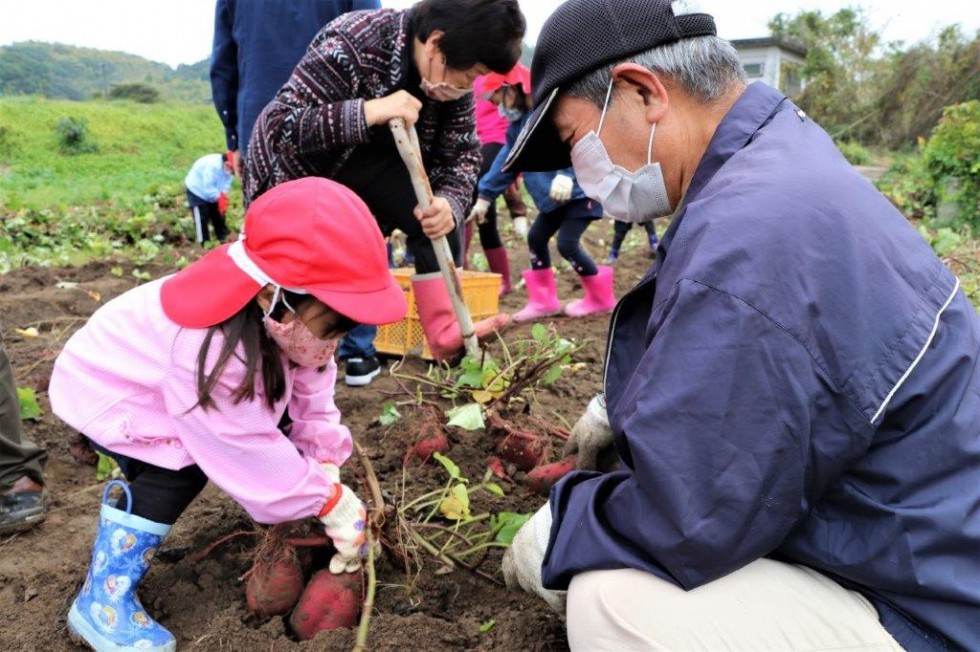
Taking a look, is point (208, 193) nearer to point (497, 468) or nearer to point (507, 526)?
point (497, 468)

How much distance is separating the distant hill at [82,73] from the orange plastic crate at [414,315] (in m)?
62.3

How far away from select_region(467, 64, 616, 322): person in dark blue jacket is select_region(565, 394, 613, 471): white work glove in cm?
237

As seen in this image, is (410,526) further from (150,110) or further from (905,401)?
(150,110)

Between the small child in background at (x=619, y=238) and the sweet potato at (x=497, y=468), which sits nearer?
the sweet potato at (x=497, y=468)

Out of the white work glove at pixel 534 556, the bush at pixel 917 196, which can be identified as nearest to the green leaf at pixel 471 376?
the white work glove at pixel 534 556

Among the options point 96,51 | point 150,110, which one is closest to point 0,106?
point 150,110

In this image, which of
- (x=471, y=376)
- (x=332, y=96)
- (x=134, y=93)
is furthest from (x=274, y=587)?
(x=134, y=93)

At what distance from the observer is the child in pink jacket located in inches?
63.6

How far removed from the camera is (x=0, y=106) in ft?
89.8

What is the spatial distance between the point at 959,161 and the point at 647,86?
885 cm

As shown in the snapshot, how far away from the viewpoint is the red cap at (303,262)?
1.59 meters

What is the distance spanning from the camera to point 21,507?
2.17 meters

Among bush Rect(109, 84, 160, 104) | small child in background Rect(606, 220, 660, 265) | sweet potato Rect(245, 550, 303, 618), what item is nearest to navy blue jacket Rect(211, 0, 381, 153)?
sweet potato Rect(245, 550, 303, 618)

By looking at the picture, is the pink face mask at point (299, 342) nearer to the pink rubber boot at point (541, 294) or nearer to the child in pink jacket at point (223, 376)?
the child in pink jacket at point (223, 376)
